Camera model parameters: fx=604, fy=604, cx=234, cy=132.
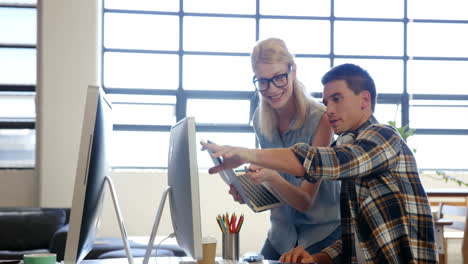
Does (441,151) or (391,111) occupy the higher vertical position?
(391,111)

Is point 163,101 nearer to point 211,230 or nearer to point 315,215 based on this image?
point 211,230

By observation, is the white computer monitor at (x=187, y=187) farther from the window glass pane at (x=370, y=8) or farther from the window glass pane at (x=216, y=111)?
the window glass pane at (x=370, y=8)

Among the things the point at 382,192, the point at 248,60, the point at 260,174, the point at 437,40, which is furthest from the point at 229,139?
the point at 382,192

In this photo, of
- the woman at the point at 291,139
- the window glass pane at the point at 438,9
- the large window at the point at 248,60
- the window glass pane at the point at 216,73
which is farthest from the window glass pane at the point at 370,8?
the woman at the point at 291,139

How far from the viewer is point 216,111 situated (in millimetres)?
6387

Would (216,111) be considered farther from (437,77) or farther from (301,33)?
(437,77)

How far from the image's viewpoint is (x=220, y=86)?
20.9ft

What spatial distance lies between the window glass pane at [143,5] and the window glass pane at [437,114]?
280cm

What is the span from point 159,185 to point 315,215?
163 inches

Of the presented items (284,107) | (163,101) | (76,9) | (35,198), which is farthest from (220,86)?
(284,107)

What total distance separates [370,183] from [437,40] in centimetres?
556

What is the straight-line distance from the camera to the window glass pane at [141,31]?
6242mm

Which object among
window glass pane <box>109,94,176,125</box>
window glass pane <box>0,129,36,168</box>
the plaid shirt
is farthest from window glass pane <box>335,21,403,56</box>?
the plaid shirt

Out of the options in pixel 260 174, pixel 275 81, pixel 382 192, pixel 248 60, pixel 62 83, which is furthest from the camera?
pixel 248 60
